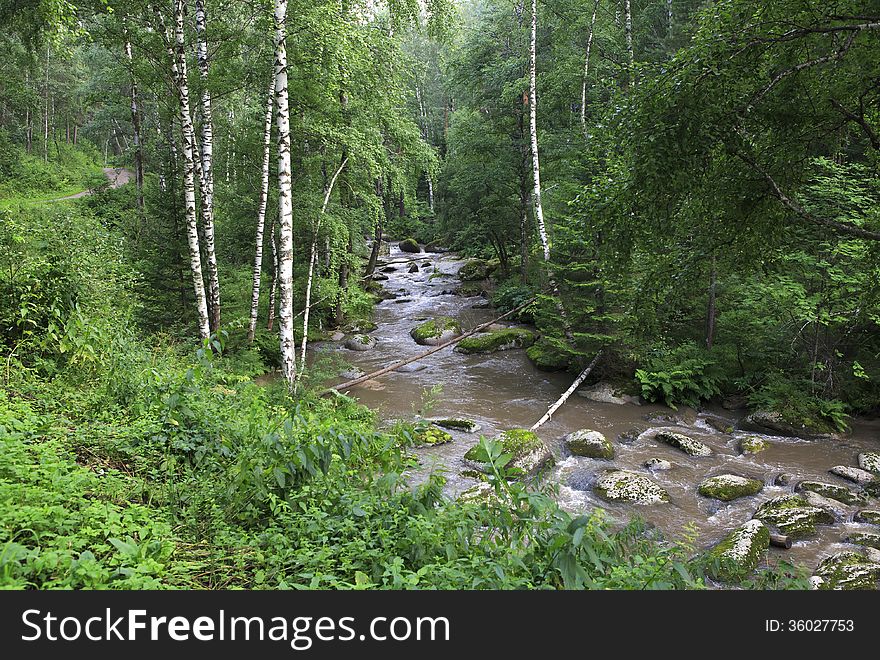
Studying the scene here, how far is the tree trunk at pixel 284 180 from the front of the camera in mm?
8094

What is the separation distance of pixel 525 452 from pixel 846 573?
178 inches

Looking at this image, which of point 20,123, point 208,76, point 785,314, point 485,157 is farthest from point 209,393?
point 20,123

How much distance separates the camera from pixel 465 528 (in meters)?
3.55

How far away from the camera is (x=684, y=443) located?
10172 mm

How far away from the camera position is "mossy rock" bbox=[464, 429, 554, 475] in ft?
28.9

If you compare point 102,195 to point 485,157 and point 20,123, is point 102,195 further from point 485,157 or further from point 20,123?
point 20,123

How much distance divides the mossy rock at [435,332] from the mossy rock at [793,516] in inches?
450

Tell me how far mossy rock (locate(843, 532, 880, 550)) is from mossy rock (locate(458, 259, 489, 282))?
21255 mm

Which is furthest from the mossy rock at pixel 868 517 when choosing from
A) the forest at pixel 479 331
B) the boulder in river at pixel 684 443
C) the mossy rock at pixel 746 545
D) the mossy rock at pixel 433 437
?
the mossy rock at pixel 433 437

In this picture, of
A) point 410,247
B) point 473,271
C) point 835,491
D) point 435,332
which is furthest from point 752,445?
point 410,247

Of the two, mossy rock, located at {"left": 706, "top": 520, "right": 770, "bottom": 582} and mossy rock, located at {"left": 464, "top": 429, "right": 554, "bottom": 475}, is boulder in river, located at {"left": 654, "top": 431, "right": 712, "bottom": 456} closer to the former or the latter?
mossy rock, located at {"left": 464, "top": 429, "right": 554, "bottom": 475}

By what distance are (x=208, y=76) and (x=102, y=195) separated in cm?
1958

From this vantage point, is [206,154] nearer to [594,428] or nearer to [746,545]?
[594,428]

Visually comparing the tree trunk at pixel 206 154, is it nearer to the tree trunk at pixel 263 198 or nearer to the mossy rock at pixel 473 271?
the tree trunk at pixel 263 198
